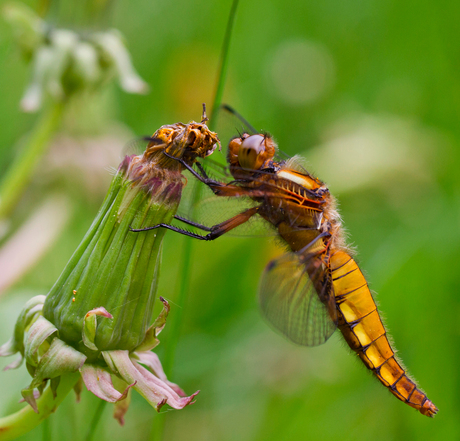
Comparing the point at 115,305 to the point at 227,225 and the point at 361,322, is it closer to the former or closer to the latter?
the point at 227,225

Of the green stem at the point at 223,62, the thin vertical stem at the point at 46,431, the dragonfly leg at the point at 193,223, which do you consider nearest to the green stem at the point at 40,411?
the thin vertical stem at the point at 46,431

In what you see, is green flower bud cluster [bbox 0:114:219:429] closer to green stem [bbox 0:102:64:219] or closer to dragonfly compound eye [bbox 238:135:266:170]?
dragonfly compound eye [bbox 238:135:266:170]

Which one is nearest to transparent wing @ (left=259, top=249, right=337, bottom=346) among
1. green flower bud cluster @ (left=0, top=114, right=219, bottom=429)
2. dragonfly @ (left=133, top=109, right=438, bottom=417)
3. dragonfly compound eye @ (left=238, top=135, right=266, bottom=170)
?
dragonfly @ (left=133, top=109, right=438, bottom=417)

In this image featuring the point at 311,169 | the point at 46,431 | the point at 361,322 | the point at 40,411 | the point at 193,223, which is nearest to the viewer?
the point at 40,411

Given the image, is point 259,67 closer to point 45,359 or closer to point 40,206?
point 40,206

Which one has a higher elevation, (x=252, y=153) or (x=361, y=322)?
(x=252, y=153)

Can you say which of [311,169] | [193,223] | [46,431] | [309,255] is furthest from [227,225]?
[46,431]
